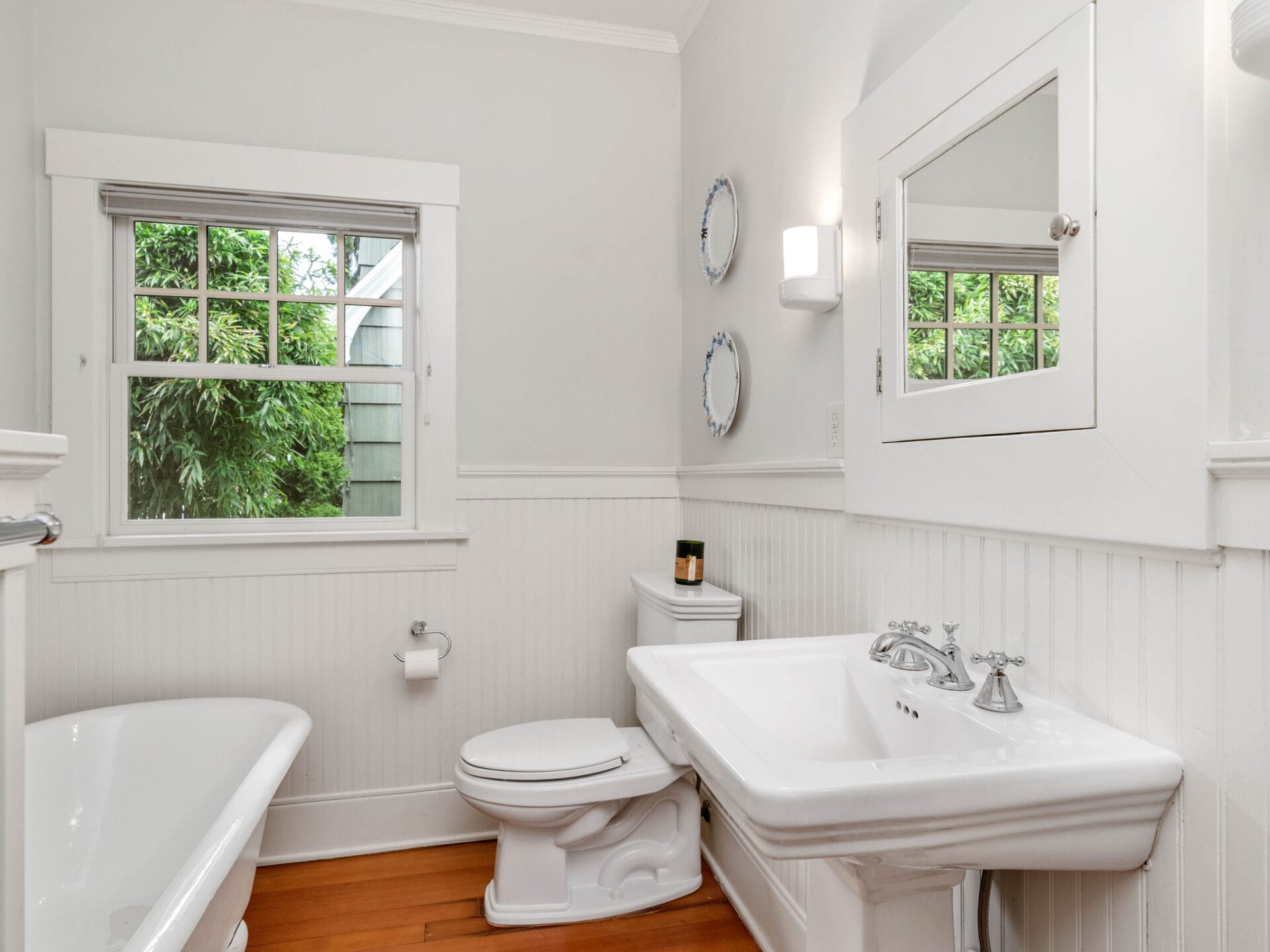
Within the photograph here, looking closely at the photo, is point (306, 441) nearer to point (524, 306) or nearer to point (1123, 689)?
point (524, 306)

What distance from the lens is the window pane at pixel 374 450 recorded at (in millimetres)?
2449

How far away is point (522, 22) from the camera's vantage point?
2.49m

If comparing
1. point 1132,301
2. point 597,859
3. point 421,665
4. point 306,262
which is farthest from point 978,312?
point 306,262

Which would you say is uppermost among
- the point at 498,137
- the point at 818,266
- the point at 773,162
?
the point at 498,137

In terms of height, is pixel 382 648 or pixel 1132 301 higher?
pixel 1132 301

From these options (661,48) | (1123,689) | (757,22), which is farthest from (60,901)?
(661,48)

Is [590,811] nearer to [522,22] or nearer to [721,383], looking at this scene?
[721,383]

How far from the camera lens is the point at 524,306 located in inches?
99.3

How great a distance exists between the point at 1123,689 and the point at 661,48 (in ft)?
8.17

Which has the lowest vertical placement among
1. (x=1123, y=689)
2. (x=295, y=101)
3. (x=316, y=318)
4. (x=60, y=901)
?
(x=60, y=901)

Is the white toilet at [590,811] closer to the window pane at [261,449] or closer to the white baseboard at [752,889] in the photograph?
the white baseboard at [752,889]

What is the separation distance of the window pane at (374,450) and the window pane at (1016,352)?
→ 6.17ft

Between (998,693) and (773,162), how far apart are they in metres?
1.42

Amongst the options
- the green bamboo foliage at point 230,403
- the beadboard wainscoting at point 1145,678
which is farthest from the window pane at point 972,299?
→ the green bamboo foliage at point 230,403
